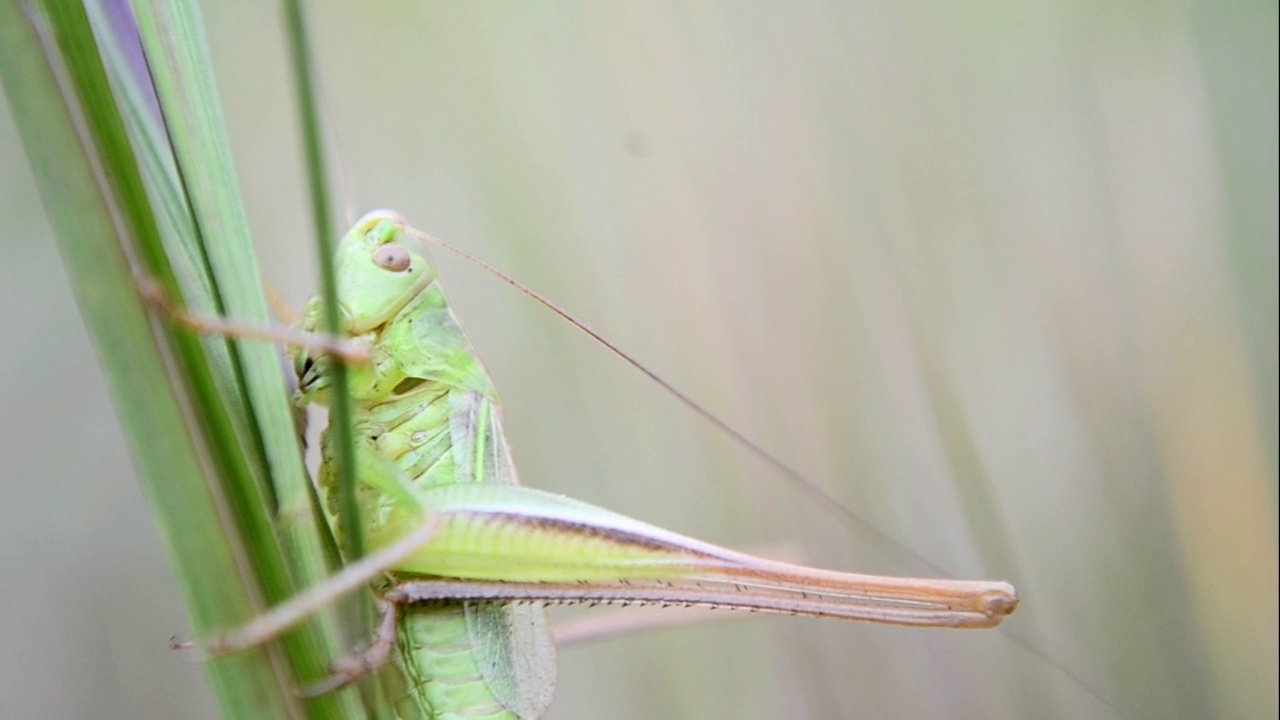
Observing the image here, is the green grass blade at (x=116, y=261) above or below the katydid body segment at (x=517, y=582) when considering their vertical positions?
above

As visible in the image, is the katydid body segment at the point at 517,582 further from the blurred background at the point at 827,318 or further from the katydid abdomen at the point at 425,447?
the blurred background at the point at 827,318

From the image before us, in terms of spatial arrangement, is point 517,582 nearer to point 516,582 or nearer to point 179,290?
point 516,582

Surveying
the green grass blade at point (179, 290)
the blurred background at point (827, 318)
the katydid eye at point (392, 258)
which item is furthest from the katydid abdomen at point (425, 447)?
the blurred background at point (827, 318)

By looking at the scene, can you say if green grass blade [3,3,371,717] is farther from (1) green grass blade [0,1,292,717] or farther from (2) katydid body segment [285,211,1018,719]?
(2) katydid body segment [285,211,1018,719]

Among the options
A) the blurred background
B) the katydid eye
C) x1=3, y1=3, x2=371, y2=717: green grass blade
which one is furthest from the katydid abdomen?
the blurred background

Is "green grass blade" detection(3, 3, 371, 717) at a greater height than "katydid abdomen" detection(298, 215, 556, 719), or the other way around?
"green grass blade" detection(3, 3, 371, 717)

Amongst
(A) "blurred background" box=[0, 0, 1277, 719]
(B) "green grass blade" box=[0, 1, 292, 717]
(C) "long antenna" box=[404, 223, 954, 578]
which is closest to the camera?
(B) "green grass blade" box=[0, 1, 292, 717]

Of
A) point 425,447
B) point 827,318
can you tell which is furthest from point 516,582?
point 827,318
